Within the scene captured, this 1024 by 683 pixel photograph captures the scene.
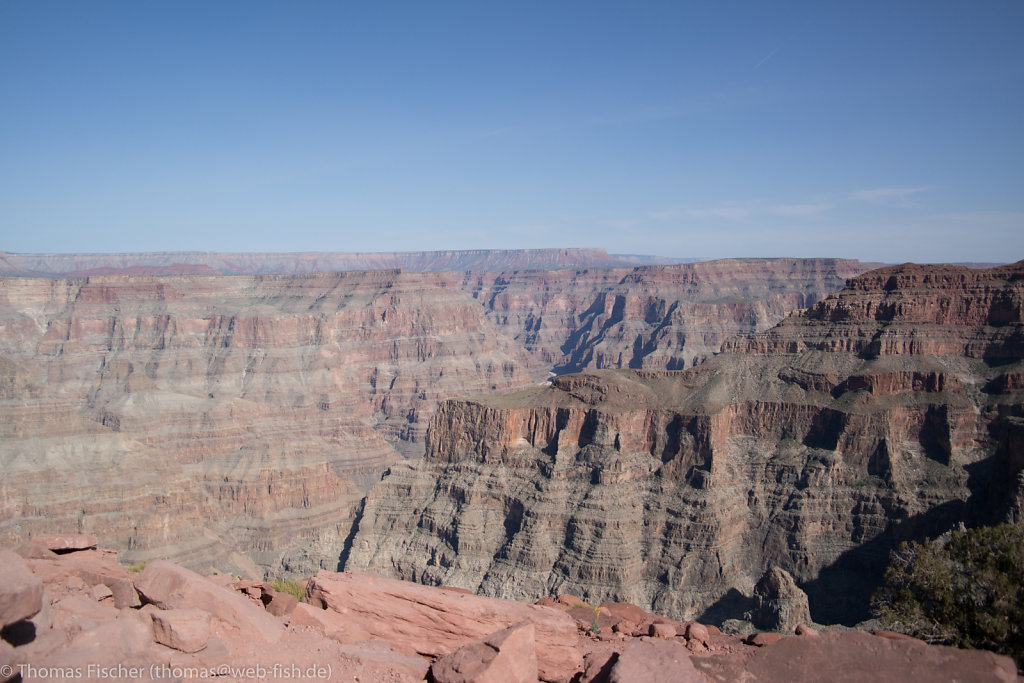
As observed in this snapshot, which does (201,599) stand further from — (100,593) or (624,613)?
(624,613)

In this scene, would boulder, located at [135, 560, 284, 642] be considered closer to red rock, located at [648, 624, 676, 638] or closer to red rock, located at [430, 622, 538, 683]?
red rock, located at [430, 622, 538, 683]

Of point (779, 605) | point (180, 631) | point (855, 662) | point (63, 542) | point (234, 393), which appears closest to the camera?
point (180, 631)

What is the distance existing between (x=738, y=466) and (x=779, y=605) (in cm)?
1933

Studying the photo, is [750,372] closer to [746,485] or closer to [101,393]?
[746,485]

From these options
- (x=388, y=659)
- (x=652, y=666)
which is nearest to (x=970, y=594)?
(x=652, y=666)

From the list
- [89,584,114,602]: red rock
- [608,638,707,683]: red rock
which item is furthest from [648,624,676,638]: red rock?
[89,584,114,602]: red rock

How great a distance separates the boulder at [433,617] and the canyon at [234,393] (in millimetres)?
50564

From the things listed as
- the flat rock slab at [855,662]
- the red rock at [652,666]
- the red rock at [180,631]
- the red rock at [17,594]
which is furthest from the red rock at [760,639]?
the red rock at [17,594]

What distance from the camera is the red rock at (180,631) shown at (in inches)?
563

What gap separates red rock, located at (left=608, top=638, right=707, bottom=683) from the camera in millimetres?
14750

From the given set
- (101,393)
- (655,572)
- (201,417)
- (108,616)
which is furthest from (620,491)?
(101,393)

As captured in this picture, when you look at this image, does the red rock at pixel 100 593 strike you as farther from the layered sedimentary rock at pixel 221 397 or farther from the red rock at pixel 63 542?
the layered sedimentary rock at pixel 221 397

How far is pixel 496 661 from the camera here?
15234mm

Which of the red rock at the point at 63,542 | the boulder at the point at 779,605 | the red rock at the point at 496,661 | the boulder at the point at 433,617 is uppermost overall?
the red rock at the point at 63,542
